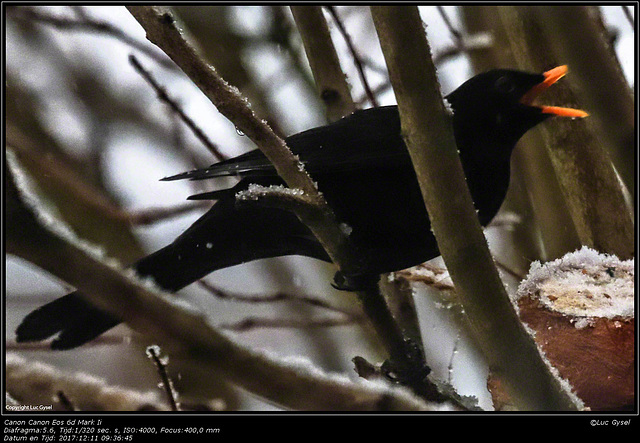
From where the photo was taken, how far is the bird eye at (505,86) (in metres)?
1.53

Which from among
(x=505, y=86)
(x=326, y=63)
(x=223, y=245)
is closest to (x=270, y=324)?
(x=223, y=245)

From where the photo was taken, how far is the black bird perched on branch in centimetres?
139

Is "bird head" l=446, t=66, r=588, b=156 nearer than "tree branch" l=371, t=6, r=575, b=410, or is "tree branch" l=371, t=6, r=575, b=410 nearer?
"tree branch" l=371, t=6, r=575, b=410

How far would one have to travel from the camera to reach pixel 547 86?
1469 mm

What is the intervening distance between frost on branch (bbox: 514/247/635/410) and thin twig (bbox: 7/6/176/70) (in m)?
1.29

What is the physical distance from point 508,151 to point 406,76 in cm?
64

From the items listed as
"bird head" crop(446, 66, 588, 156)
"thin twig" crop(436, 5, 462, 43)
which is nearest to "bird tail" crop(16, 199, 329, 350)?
"bird head" crop(446, 66, 588, 156)

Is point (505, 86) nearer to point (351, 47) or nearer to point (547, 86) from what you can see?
point (547, 86)

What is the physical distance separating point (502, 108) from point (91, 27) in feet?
3.65

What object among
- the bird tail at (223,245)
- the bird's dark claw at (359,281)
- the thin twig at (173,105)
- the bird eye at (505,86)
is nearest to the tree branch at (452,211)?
the bird's dark claw at (359,281)

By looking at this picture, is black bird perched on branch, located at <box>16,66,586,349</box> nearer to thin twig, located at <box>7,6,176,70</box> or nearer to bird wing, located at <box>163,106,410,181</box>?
bird wing, located at <box>163,106,410,181</box>

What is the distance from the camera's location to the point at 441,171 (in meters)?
0.99
